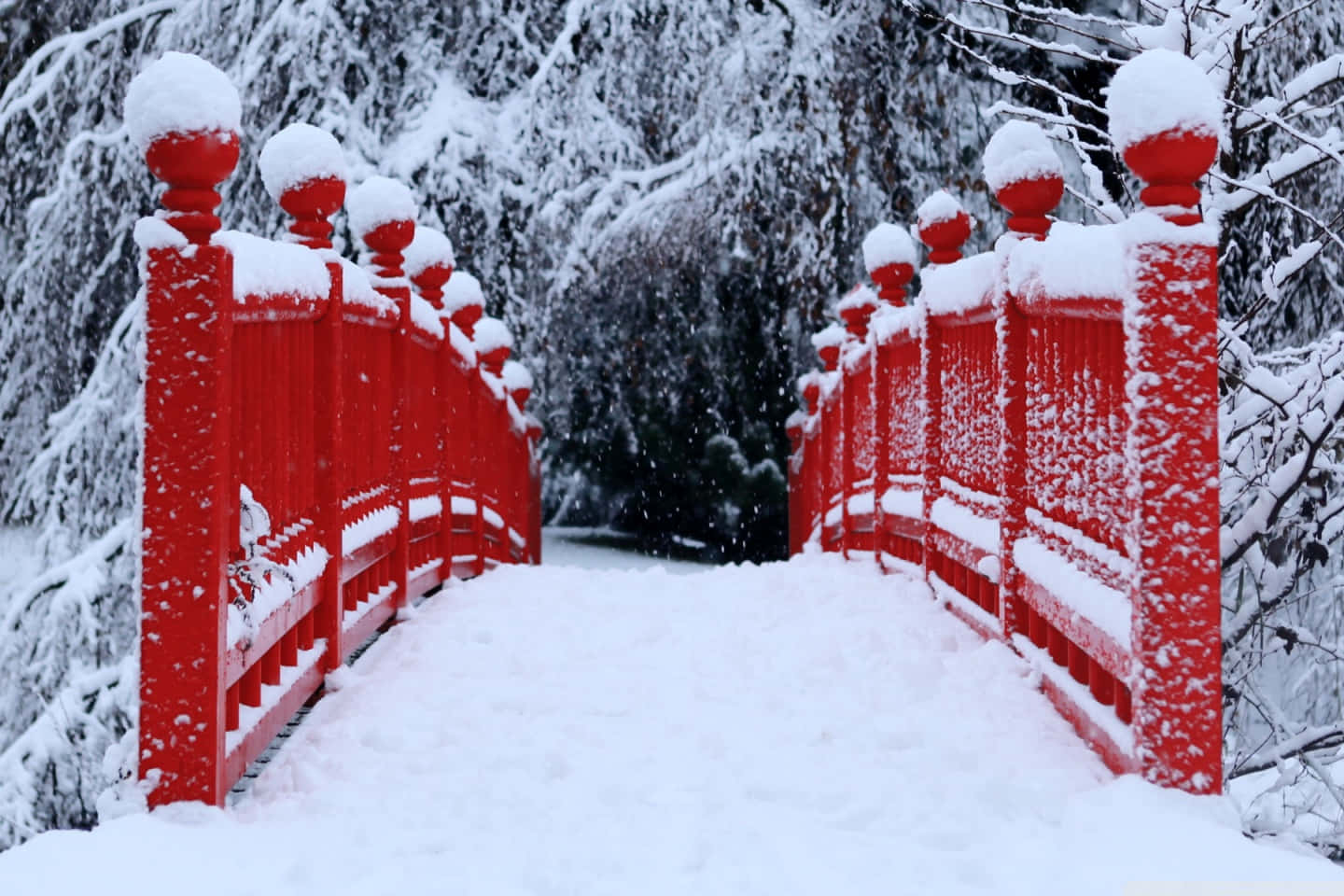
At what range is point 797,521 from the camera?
12414 millimetres

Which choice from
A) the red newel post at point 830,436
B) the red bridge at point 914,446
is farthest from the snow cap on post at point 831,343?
the red bridge at point 914,446

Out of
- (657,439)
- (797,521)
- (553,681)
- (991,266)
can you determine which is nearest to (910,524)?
(991,266)

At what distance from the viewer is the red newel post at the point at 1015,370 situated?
4254 mm

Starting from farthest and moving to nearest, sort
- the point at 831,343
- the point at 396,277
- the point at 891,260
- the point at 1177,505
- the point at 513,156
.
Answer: the point at 513,156
the point at 831,343
the point at 891,260
the point at 396,277
the point at 1177,505

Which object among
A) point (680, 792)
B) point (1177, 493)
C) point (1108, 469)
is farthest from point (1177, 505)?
point (680, 792)

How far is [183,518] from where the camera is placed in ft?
9.70

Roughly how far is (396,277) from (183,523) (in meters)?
2.94

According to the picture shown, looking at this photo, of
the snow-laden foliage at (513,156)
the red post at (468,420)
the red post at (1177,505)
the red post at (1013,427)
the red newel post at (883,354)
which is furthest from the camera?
the snow-laden foliage at (513,156)

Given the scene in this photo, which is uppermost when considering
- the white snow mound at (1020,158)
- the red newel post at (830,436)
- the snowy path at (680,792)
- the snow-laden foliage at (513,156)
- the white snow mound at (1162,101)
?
the snow-laden foliage at (513,156)

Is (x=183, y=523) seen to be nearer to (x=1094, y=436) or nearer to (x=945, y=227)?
(x=1094, y=436)

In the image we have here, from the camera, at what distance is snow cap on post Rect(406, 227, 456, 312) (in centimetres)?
697

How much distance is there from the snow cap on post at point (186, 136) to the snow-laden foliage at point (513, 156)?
5.06 metres

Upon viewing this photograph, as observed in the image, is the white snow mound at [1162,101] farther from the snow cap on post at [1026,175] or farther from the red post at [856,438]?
the red post at [856,438]

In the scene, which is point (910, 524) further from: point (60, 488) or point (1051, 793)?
point (60, 488)
